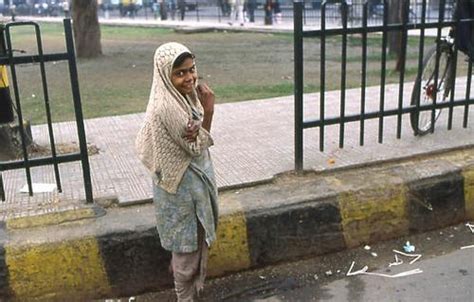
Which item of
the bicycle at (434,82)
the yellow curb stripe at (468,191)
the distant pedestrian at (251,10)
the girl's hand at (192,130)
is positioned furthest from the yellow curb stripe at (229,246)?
the distant pedestrian at (251,10)

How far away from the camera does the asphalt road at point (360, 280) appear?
10.4 ft

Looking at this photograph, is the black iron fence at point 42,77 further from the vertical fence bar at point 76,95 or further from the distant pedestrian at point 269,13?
the distant pedestrian at point 269,13

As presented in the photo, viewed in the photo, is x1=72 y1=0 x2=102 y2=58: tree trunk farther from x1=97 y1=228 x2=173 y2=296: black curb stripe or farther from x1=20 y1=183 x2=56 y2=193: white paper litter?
x1=97 y1=228 x2=173 y2=296: black curb stripe

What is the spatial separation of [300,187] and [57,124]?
10.7ft

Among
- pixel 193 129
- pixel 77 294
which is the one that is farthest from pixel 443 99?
pixel 77 294

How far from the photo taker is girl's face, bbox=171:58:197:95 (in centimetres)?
265

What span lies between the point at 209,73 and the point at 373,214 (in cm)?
752

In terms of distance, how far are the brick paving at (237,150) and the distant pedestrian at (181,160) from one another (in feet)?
2.36

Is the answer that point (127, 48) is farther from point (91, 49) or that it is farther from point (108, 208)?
point (108, 208)

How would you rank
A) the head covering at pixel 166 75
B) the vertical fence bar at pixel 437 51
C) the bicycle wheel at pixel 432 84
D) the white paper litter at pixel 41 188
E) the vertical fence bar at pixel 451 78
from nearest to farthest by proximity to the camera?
the head covering at pixel 166 75 < the white paper litter at pixel 41 188 < the vertical fence bar at pixel 437 51 < the vertical fence bar at pixel 451 78 < the bicycle wheel at pixel 432 84

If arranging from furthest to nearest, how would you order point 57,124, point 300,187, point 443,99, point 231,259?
1. point 57,124
2. point 443,99
3. point 300,187
4. point 231,259

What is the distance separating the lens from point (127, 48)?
16.7 meters

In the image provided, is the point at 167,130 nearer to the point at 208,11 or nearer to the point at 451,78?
the point at 451,78

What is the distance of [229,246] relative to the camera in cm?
335
